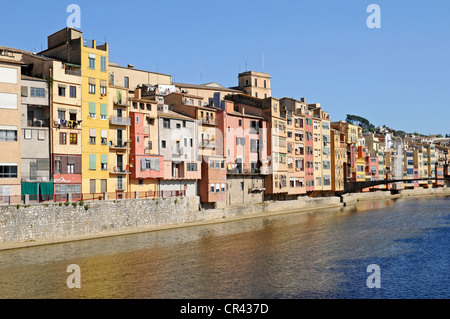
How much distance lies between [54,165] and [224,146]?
92.5 feet

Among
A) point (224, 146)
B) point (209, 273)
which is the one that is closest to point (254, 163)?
point (224, 146)

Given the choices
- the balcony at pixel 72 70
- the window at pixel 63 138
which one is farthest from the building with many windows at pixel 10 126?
the balcony at pixel 72 70

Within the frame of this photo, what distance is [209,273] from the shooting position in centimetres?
3341

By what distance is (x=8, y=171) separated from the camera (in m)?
46.5

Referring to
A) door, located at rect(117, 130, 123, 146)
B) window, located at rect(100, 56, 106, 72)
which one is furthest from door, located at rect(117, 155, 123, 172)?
window, located at rect(100, 56, 106, 72)

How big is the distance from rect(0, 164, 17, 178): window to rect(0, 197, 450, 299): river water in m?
9.00

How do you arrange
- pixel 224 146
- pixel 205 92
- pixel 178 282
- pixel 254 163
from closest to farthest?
pixel 178 282
pixel 224 146
pixel 254 163
pixel 205 92

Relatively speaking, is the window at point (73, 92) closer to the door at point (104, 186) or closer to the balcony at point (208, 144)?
the door at point (104, 186)

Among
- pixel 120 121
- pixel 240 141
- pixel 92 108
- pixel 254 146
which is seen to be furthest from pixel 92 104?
pixel 254 146

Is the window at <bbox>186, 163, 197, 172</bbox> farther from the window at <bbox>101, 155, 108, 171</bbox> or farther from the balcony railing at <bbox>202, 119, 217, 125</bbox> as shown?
the window at <bbox>101, 155, 108, 171</bbox>

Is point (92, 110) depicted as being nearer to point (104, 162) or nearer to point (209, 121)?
point (104, 162)

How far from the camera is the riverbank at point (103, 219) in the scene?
137ft

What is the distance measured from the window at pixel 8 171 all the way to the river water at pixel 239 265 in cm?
900
